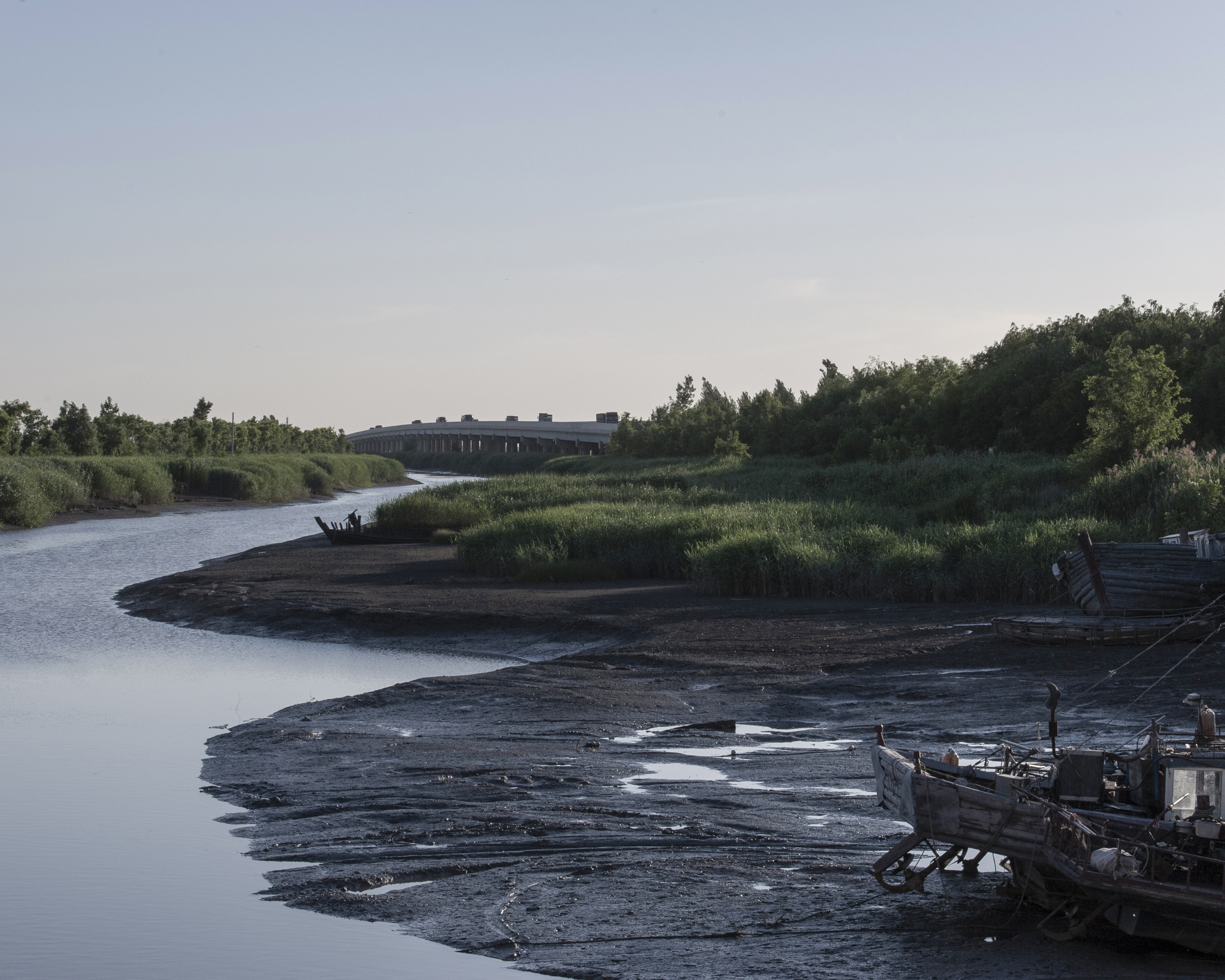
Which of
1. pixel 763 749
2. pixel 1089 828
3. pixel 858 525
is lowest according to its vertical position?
pixel 763 749

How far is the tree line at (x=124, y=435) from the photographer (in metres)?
83.9

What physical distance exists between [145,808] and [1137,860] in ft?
A: 30.9

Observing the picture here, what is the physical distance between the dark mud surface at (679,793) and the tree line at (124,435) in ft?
218

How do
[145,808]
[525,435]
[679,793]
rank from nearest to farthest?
[679,793] → [145,808] → [525,435]

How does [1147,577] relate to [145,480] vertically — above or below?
below

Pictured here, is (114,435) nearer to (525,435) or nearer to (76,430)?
(76,430)

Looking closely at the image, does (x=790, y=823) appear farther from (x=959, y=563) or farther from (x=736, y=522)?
(x=736, y=522)

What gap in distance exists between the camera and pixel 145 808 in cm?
1271

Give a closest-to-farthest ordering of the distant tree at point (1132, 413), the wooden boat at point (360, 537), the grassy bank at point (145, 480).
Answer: the distant tree at point (1132, 413)
the wooden boat at point (360, 537)
the grassy bank at point (145, 480)

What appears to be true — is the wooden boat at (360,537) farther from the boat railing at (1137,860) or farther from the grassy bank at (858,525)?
the boat railing at (1137,860)

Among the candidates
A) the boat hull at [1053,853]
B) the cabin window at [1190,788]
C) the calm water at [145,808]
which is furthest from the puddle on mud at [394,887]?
the cabin window at [1190,788]

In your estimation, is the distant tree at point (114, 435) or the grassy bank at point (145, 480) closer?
the grassy bank at point (145, 480)

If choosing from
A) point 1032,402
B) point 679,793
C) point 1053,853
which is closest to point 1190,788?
point 1053,853

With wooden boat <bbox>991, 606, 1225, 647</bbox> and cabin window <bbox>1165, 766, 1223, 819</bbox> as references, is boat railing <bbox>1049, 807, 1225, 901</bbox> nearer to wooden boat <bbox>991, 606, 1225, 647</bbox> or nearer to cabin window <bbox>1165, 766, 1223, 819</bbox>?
cabin window <bbox>1165, 766, 1223, 819</bbox>
